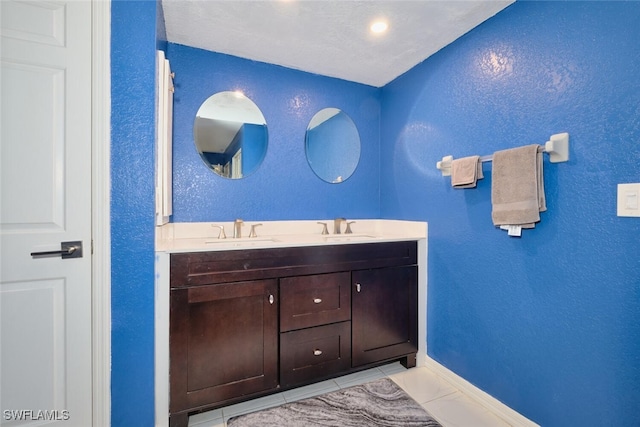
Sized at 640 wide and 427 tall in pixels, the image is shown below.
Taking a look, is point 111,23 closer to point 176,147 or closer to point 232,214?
point 176,147

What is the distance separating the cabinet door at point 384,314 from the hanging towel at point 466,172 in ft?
2.30

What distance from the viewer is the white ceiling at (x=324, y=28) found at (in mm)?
1616

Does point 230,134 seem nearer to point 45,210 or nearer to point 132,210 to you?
point 132,210

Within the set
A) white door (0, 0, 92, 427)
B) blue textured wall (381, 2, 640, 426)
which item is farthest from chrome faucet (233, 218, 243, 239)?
blue textured wall (381, 2, 640, 426)

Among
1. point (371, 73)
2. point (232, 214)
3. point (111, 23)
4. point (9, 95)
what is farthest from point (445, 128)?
point (9, 95)

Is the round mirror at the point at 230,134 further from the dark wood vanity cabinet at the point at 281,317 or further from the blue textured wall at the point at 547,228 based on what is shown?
the blue textured wall at the point at 547,228

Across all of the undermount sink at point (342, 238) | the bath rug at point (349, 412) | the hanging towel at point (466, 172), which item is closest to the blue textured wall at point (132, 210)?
the bath rug at point (349, 412)

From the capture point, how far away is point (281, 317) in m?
1.69

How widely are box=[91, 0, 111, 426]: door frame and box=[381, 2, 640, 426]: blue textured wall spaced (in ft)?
6.41

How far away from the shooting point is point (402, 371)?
2043 mm

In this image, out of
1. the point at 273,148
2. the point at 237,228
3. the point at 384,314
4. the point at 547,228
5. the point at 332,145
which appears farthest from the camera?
the point at 332,145

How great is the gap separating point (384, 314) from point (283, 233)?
972 millimetres

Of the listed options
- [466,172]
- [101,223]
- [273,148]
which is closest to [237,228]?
[273,148]

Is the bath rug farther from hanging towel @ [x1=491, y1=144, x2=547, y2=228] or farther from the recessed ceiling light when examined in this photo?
the recessed ceiling light
